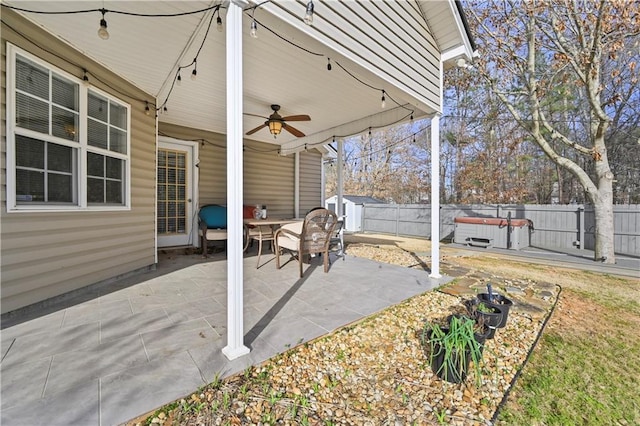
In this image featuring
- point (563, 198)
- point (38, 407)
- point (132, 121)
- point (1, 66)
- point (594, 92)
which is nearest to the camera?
point (38, 407)

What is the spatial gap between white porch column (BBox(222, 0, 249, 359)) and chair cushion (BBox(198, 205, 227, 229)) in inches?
153

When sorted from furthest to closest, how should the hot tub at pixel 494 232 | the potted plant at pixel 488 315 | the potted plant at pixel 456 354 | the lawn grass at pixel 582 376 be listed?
the hot tub at pixel 494 232 → the potted plant at pixel 488 315 → the potted plant at pixel 456 354 → the lawn grass at pixel 582 376

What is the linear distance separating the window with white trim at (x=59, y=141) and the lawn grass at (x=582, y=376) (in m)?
4.19

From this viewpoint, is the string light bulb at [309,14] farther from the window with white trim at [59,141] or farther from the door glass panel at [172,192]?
the door glass panel at [172,192]

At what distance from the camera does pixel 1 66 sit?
230 cm

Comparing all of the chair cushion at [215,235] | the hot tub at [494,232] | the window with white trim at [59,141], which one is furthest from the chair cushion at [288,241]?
the hot tub at [494,232]

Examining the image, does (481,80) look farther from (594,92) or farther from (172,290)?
(172,290)

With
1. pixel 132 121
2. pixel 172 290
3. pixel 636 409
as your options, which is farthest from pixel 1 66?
pixel 636 409

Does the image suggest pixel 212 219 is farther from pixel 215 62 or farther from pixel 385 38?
pixel 385 38

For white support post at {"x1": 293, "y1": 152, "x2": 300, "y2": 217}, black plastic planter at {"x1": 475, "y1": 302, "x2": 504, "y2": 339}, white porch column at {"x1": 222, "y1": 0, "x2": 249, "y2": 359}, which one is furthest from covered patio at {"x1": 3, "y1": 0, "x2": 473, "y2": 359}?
white support post at {"x1": 293, "y1": 152, "x2": 300, "y2": 217}

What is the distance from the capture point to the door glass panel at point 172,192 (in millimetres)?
5574

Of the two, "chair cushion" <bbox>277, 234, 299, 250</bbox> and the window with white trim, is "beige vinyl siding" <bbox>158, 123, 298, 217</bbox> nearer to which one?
the window with white trim

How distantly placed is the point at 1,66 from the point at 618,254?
1121 cm

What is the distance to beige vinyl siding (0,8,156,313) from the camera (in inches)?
95.4
